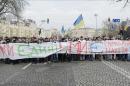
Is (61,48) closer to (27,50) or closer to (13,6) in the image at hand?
(27,50)

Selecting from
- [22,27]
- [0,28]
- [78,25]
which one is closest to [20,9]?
[78,25]

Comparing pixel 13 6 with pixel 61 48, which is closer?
pixel 61 48

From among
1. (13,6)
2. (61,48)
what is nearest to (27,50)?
(61,48)

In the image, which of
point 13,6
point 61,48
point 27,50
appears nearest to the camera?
point 27,50

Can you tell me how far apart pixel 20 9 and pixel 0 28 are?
57.4 meters

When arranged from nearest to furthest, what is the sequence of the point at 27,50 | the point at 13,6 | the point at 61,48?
the point at 27,50 → the point at 61,48 → the point at 13,6

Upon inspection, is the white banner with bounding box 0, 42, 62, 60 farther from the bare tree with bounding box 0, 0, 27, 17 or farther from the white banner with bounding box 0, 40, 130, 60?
the bare tree with bounding box 0, 0, 27, 17

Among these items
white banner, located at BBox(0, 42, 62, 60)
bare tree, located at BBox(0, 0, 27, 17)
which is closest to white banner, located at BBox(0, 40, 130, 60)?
white banner, located at BBox(0, 42, 62, 60)

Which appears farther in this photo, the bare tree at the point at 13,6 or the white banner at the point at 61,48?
the bare tree at the point at 13,6

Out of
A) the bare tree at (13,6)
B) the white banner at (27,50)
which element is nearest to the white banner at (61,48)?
the white banner at (27,50)

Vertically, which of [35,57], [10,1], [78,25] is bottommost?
[35,57]

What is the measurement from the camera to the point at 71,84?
44.4 ft

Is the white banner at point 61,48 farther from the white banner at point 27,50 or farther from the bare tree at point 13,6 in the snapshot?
the bare tree at point 13,6

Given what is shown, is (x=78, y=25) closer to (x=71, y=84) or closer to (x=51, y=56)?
(x=51, y=56)
